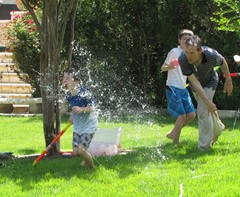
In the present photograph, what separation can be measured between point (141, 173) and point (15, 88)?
9.68m

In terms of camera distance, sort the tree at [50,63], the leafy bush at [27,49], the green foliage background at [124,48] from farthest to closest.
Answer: the leafy bush at [27,49] → the green foliage background at [124,48] → the tree at [50,63]

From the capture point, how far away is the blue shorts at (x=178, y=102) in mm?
7293

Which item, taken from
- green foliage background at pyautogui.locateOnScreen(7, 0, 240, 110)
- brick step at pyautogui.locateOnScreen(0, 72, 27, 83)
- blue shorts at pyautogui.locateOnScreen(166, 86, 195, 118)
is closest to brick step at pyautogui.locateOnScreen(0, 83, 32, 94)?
brick step at pyautogui.locateOnScreen(0, 72, 27, 83)

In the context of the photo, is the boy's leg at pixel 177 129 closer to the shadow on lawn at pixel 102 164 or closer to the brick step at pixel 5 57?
the shadow on lawn at pixel 102 164

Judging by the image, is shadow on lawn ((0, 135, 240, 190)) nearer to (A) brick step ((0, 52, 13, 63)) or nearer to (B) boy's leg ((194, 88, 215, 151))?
(B) boy's leg ((194, 88, 215, 151))

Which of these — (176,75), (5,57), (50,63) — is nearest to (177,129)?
(176,75)

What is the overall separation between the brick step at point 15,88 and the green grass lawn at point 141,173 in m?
6.59

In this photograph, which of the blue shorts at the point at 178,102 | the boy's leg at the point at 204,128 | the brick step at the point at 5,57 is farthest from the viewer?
the brick step at the point at 5,57

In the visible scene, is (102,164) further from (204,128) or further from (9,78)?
(9,78)

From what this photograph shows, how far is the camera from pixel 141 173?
545 cm

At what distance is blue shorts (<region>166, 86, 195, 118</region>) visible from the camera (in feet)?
23.9

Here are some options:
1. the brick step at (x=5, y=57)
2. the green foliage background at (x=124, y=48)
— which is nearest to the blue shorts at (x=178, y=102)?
the green foliage background at (x=124, y=48)

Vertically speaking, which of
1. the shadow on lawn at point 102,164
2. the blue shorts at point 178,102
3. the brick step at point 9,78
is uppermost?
the blue shorts at point 178,102

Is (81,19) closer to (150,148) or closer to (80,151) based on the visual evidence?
(150,148)
